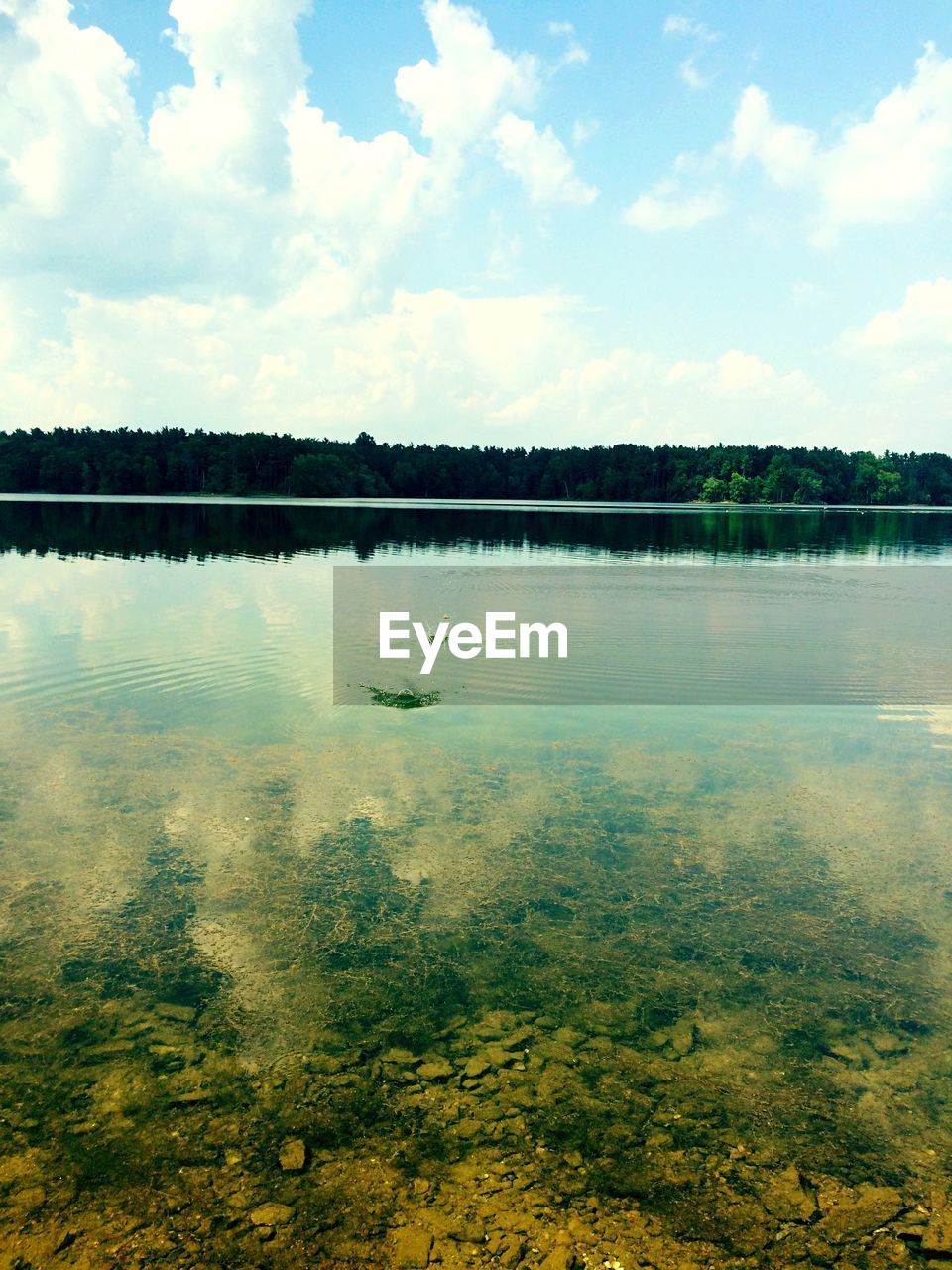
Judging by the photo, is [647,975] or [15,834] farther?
[15,834]

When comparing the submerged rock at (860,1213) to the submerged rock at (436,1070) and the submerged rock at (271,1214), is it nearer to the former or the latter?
the submerged rock at (436,1070)

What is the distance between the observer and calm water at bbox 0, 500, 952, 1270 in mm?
5199

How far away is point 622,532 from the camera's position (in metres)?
81.2

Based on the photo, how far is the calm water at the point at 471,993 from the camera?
520 cm

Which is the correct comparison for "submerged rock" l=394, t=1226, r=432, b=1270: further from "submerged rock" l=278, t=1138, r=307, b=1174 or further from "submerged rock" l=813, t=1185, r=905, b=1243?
"submerged rock" l=813, t=1185, r=905, b=1243

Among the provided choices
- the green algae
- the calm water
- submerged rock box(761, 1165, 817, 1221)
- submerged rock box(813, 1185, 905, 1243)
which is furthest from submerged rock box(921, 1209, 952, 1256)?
the green algae

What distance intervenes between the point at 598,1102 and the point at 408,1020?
1.75 meters

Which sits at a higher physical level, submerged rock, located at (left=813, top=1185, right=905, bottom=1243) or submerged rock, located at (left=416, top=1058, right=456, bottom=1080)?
submerged rock, located at (left=416, top=1058, right=456, bottom=1080)

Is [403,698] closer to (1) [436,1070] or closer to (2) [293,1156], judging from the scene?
(1) [436,1070]

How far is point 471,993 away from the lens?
24.3 ft

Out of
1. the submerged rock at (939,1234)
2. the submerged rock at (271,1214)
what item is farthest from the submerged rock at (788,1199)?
the submerged rock at (271,1214)

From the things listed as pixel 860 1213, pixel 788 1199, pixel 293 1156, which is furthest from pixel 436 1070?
pixel 860 1213

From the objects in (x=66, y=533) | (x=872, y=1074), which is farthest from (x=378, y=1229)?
(x=66, y=533)

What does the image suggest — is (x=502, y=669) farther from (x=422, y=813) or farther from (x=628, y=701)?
(x=422, y=813)
